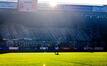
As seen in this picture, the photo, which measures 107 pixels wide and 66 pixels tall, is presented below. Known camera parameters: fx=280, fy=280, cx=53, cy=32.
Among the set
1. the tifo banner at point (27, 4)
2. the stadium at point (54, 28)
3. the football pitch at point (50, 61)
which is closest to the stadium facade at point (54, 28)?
the stadium at point (54, 28)

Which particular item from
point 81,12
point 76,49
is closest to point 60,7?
point 81,12

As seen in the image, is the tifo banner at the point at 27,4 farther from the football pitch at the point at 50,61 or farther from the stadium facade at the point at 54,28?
the football pitch at the point at 50,61

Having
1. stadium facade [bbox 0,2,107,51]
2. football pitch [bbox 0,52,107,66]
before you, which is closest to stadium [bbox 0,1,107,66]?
stadium facade [bbox 0,2,107,51]

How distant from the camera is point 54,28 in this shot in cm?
5000

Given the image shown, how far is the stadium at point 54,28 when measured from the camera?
44031 mm

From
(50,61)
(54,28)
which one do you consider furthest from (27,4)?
(50,61)

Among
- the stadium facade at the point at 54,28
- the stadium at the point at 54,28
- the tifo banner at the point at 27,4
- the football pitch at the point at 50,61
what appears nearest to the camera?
the football pitch at the point at 50,61

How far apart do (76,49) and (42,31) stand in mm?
7748

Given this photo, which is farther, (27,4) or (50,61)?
(27,4)

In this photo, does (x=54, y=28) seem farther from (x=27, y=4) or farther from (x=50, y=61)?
(x=50, y=61)

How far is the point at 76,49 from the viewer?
145ft

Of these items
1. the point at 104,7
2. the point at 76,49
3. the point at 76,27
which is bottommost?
the point at 76,49

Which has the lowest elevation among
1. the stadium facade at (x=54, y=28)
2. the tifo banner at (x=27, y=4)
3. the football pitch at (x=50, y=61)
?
the football pitch at (x=50, y=61)

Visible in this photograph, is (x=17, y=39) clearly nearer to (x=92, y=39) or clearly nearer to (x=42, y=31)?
(x=42, y=31)
